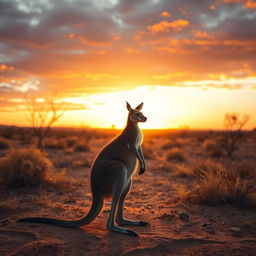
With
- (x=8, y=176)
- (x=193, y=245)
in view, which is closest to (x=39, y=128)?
Result: (x=8, y=176)

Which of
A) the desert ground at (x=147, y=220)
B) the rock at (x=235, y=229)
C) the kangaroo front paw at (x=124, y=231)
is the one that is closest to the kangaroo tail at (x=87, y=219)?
the desert ground at (x=147, y=220)

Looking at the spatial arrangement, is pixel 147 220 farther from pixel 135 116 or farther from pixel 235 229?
pixel 135 116

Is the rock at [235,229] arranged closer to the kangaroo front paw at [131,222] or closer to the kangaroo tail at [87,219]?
the kangaroo front paw at [131,222]

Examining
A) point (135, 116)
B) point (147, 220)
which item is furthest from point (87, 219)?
point (135, 116)

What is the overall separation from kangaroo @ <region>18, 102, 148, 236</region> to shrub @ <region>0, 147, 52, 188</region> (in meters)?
3.62

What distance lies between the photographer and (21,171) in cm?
872

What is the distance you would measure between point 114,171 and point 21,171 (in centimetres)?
493

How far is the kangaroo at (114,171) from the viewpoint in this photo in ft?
16.1

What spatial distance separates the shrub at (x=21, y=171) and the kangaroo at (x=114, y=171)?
3.62m

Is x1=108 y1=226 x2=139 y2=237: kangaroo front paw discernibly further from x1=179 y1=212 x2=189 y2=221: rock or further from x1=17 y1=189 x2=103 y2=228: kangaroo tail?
x1=179 y1=212 x2=189 y2=221: rock

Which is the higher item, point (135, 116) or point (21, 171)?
point (135, 116)

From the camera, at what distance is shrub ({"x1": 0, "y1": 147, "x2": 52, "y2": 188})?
28.5ft

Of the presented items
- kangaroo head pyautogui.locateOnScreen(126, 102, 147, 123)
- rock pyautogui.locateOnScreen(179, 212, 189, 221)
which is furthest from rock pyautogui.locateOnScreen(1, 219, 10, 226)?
rock pyautogui.locateOnScreen(179, 212, 189, 221)

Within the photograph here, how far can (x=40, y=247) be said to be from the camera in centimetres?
436
